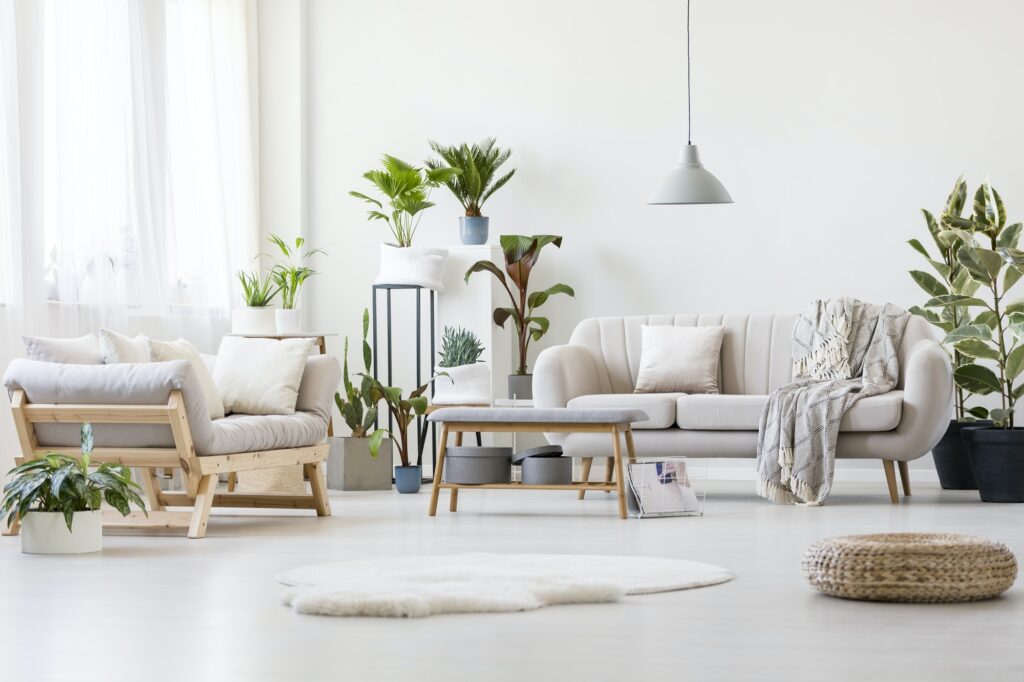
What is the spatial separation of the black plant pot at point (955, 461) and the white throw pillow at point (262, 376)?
3.28 m

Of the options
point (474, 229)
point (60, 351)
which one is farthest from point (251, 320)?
point (60, 351)

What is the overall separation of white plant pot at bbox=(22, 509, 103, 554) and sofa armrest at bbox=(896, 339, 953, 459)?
3502 millimetres

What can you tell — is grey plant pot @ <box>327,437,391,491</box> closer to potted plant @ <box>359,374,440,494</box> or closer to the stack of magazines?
potted plant @ <box>359,374,440,494</box>

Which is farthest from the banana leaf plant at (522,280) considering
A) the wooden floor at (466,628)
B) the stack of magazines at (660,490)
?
the wooden floor at (466,628)

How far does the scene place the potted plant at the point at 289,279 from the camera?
24.4 feet

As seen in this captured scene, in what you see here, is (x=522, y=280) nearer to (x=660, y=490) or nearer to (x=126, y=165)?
(x=126, y=165)

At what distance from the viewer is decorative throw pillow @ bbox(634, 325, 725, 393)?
6.59m

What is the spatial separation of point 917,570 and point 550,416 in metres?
2.37

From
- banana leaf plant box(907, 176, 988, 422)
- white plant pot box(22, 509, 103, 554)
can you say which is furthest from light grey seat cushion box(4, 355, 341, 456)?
banana leaf plant box(907, 176, 988, 422)

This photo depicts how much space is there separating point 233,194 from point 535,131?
6.06 ft

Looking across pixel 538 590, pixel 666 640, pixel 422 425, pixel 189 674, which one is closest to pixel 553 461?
pixel 422 425

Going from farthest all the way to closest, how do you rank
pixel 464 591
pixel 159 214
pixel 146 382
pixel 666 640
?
pixel 159 214 < pixel 146 382 < pixel 464 591 < pixel 666 640

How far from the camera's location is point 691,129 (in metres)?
7.86

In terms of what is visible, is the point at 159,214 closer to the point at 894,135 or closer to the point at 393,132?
the point at 393,132
